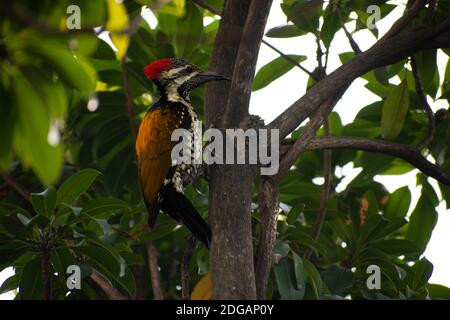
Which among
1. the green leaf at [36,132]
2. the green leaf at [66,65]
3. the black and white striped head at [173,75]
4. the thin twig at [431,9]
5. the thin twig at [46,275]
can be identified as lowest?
the green leaf at [36,132]

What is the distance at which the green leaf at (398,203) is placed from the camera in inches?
199

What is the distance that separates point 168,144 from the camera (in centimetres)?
430

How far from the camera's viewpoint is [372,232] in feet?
14.7

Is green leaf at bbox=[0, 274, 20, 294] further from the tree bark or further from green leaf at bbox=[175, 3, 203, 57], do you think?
green leaf at bbox=[175, 3, 203, 57]

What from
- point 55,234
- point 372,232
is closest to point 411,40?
point 372,232

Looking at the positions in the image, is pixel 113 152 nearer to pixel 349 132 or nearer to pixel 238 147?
pixel 349 132

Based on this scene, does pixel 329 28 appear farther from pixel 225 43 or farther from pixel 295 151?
pixel 295 151

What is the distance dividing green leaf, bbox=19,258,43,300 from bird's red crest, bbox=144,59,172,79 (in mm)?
1494

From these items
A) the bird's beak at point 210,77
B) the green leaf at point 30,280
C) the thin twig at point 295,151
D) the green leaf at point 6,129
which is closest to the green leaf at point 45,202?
the green leaf at point 30,280

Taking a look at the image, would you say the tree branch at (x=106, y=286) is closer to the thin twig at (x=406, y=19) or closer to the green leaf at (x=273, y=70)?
the green leaf at (x=273, y=70)

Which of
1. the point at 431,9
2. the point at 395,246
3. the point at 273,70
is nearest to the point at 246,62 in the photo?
the point at 431,9

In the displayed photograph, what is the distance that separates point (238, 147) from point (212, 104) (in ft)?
1.48
